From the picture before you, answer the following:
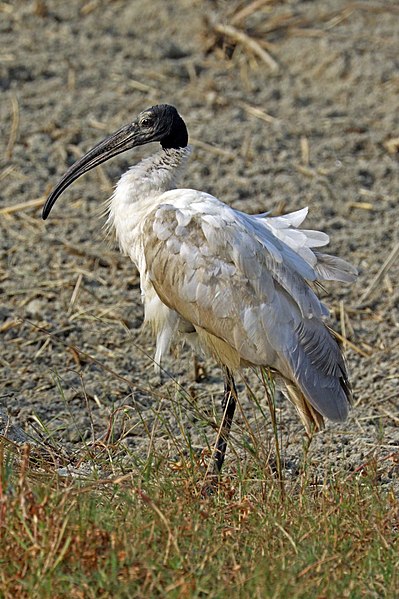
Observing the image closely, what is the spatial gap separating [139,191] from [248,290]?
842mm

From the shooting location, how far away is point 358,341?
270 inches

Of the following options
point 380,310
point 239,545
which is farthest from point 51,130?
point 239,545

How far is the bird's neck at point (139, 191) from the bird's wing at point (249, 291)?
10.2 inches

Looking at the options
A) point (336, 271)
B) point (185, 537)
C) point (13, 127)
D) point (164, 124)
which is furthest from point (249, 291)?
point (13, 127)

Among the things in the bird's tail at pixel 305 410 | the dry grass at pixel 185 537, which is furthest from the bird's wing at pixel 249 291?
the dry grass at pixel 185 537

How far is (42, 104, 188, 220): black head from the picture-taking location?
589 cm

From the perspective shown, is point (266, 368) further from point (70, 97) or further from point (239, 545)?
point (70, 97)

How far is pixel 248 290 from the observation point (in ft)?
17.5

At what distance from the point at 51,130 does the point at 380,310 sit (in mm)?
3135

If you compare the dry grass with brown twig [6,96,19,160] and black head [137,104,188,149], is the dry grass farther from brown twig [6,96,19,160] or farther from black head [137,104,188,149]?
brown twig [6,96,19,160]

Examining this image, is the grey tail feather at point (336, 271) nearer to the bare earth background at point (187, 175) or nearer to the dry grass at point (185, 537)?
the bare earth background at point (187, 175)

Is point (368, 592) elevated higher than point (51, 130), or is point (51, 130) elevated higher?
point (368, 592)

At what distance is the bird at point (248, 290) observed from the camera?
5285mm

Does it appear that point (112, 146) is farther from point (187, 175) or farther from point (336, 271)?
point (187, 175)
